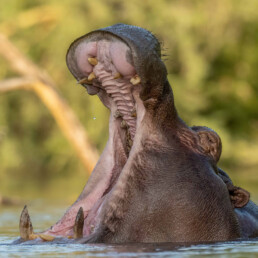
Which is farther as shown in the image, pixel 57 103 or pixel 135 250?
pixel 57 103

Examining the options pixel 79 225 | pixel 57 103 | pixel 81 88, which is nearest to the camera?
pixel 79 225

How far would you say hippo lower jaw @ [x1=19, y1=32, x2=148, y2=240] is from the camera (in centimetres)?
400

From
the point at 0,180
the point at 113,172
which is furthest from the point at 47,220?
the point at 0,180

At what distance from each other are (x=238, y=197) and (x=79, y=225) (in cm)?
88

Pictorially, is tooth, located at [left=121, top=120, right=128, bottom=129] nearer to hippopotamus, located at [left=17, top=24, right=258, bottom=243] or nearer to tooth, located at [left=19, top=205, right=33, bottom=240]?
hippopotamus, located at [left=17, top=24, right=258, bottom=243]

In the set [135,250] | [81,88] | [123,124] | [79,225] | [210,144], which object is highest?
[81,88]

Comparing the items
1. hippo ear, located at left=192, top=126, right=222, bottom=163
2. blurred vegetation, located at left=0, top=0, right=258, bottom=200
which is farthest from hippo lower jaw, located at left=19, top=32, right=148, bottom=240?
blurred vegetation, located at left=0, top=0, right=258, bottom=200

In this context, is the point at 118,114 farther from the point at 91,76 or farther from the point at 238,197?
the point at 238,197

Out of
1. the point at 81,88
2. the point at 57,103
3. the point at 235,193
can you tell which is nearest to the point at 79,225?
the point at 235,193

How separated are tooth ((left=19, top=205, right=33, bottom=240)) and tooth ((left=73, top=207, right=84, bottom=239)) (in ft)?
0.74

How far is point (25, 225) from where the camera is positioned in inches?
159

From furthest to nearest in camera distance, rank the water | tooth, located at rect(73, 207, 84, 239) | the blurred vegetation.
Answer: the blurred vegetation → tooth, located at rect(73, 207, 84, 239) → the water

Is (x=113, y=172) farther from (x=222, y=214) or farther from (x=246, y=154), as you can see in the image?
(x=246, y=154)

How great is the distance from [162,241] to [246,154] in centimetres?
1443
